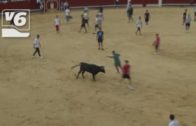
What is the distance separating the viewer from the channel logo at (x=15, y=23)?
31469mm

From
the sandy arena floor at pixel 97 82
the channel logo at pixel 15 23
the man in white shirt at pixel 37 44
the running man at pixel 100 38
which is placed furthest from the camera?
the channel logo at pixel 15 23

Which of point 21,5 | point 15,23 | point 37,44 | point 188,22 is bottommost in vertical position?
point 37,44

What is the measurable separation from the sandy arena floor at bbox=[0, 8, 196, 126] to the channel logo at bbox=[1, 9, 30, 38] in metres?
1.08

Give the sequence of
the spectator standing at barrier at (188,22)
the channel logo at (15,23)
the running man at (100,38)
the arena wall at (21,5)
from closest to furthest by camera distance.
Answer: the running man at (100,38) → the spectator standing at barrier at (188,22) → the channel logo at (15,23) → the arena wall at (21,5)

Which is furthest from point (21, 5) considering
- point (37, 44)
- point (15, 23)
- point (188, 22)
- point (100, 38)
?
point (37, 44)

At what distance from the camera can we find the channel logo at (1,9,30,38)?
3147 centimetres

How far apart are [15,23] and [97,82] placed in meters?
15.8

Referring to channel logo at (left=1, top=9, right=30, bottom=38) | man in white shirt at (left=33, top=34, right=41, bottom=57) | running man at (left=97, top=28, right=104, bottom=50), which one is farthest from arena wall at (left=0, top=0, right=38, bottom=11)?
man in white shirt at (left=33, top=34, right=41, bottom=57)

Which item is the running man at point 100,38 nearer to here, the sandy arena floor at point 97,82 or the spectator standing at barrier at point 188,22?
the sandy arena floor at point 97,82

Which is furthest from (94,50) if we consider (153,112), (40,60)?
(153,112)

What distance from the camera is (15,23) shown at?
34.3m

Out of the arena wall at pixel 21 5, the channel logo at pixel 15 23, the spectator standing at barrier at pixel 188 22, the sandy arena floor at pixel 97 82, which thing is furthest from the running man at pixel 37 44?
the arena wall at pixel 21 5

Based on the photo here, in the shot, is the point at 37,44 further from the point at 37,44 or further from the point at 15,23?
the point at 15,23

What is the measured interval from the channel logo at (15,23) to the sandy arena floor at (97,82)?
1083 millimetres
